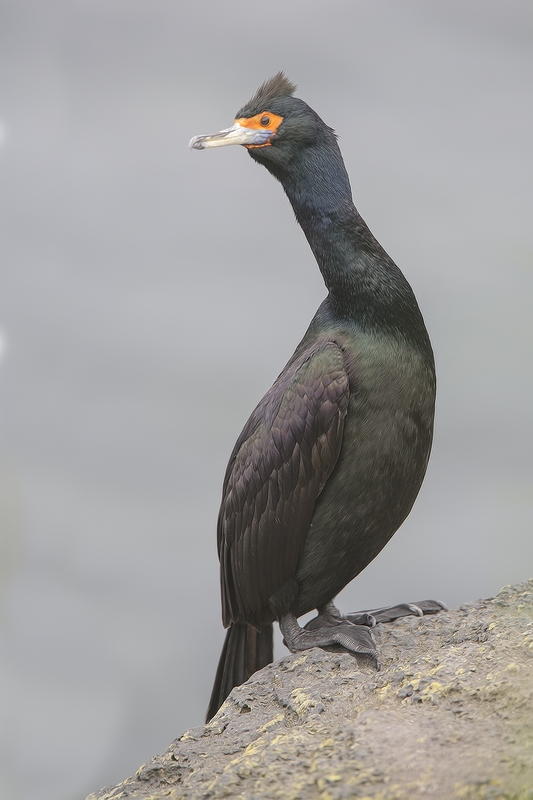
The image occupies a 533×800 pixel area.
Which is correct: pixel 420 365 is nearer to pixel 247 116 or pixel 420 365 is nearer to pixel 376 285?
pixel 376 285

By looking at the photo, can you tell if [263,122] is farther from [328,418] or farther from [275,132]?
[328,418]

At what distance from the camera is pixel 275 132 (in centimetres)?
323

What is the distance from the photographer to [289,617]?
11.1ft

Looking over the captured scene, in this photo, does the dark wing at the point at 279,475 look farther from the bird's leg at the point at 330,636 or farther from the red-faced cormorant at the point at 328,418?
the bird's leg at the point at 330,636

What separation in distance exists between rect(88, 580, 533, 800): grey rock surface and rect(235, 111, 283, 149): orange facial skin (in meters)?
1.86

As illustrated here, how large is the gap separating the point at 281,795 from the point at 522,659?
94cm

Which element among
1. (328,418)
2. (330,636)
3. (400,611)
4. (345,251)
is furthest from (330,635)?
(345,251)

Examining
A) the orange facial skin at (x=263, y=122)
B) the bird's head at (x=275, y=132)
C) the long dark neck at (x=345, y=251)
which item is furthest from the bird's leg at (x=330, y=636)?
the orange facial skin at (x=263, y=122)

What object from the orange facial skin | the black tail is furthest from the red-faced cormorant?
the black tail

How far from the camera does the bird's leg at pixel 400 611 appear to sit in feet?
11.3

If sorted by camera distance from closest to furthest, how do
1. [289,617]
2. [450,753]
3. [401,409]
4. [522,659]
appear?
1. [450,753]
2. [522,659]
3. [401,409]
4. [289,617]

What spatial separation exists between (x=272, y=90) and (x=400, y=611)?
2034 mm

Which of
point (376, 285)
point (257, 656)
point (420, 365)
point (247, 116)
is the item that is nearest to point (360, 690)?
point (257, 656)

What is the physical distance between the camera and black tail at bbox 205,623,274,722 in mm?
3555
